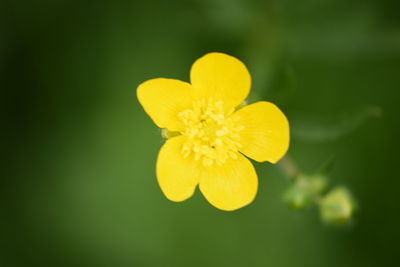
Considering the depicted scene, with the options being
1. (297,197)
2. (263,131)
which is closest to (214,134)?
(263,131)

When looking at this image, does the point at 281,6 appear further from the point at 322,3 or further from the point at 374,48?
the point at 374,48

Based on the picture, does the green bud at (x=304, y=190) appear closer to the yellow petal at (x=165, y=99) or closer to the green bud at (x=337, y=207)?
the green bud at (x=337, y=207)

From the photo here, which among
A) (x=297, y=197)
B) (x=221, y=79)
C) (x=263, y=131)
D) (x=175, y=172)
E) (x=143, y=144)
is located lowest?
(x=175, y=172)

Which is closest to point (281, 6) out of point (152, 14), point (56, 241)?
point (152, 14)

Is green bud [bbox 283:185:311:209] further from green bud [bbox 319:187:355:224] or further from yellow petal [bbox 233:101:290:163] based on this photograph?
yellow petal [bbox 233:101:290:163]

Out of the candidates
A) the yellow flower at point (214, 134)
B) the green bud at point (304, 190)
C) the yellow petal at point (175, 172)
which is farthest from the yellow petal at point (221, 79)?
the green bud at point (304, 190)

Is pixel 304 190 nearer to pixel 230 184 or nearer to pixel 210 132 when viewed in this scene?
pixel 230 184

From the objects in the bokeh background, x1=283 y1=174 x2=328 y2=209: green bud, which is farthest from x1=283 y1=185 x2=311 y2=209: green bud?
the bokeh background
